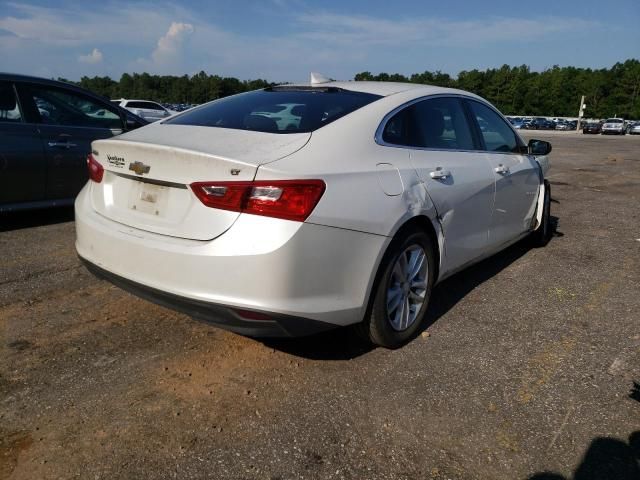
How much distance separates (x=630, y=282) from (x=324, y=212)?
11.0ft

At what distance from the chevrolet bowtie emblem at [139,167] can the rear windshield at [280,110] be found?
0.51 m

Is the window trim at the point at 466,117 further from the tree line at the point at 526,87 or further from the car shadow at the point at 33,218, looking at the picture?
the tree line at the point at 526,87

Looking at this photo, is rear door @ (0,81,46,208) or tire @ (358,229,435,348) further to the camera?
rear door @ (0,81,46,208)

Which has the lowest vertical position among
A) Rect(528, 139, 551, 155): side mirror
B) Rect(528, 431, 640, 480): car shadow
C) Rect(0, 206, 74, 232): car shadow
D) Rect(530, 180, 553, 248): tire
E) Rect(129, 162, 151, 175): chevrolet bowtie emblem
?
Rect(528, 431, 640, 480): car shadow

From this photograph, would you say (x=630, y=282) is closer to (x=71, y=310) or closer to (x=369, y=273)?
(x=369, y=273)

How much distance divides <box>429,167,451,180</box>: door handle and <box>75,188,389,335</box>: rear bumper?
657mm

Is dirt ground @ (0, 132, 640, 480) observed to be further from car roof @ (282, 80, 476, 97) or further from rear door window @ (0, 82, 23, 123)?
rear door window @ (0, 82, 23, 123)

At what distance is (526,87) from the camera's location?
331 ft

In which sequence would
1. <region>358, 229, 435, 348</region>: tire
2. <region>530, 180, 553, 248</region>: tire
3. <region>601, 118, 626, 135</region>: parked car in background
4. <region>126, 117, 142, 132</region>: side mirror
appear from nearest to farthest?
<region>358, 229, 435, 348</region>: tire < <region>530, 180, 553, 248</region>: tire < <region>126, 117, 142, 132</region>: side mirror < <region>601, 118, 626, 135</region>: parked car in background

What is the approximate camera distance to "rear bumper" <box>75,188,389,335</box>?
2357 millimetres

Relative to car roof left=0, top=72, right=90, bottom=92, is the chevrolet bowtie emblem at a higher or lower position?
lower

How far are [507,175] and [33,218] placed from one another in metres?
5.06

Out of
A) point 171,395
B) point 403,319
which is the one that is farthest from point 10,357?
point 403,319

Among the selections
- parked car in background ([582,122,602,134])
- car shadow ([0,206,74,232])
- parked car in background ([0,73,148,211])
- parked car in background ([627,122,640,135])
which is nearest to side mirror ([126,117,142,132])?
parked car in background ([0,73,148,211])
